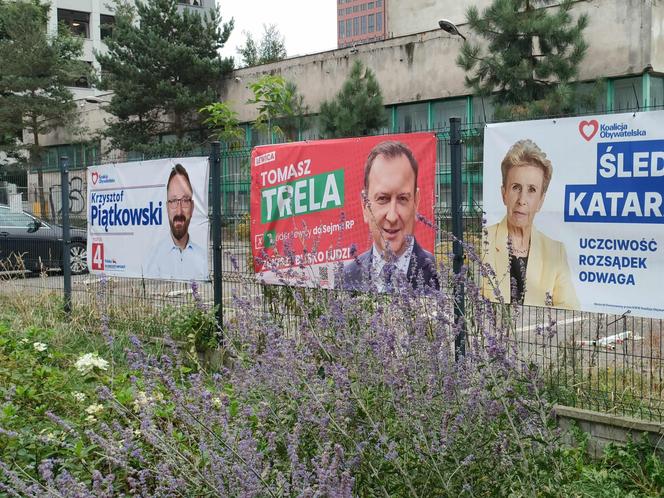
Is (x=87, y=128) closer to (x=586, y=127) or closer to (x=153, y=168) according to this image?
(x=153, y=168)

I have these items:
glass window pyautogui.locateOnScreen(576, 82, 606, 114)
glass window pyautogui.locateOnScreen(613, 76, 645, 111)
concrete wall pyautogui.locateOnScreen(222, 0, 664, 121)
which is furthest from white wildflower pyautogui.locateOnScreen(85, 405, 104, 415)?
glass window pyautogui.locateOnScreen(613, 76, 645, 111)

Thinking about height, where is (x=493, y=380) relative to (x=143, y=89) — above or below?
below

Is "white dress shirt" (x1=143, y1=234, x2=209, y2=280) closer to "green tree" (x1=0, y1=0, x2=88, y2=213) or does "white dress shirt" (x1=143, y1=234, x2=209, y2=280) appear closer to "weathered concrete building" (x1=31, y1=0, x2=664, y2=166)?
"weathered concrete building" (x1=31, y1=0, x2=664, y2=166)

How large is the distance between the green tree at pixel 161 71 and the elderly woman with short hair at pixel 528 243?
84.8 ft

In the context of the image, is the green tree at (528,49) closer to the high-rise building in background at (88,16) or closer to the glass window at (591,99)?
the glass window at (591,99)

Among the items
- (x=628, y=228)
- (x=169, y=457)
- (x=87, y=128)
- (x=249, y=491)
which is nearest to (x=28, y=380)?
(x=169, y=457)

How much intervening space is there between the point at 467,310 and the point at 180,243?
472cm

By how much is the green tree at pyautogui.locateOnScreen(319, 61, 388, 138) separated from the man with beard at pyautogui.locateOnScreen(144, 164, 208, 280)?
12214 mm

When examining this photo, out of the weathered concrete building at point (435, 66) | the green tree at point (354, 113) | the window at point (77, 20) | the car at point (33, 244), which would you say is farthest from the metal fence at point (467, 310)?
the window at point (77, 20)

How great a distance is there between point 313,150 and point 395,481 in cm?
478

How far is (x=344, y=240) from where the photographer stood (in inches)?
300

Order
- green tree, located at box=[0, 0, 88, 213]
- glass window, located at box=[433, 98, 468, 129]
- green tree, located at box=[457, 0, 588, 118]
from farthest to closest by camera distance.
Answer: green tree, located at box=[0, 0, 88, 213] < glass window, located at box=[433, 98, 468, 129] < green tree, located at box=[457, 0, 588, 118]

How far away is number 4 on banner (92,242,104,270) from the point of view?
10773mm

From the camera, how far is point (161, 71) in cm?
3222
